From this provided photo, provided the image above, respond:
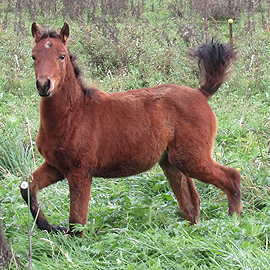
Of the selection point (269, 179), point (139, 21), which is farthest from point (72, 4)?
point (269, 179)

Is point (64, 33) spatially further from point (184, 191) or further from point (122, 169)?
point (184, 191)

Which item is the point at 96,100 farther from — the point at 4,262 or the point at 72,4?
the point at 72,4

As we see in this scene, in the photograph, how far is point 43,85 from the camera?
13.7 ft

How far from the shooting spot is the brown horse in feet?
14.9

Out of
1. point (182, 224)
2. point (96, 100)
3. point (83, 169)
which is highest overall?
point (96, 100)

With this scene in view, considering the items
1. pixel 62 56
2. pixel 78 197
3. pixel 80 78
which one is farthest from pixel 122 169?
pixel 62 56

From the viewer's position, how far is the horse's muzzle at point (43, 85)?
4.17m

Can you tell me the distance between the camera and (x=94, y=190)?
5.67 metres

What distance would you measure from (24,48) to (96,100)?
6416 mm

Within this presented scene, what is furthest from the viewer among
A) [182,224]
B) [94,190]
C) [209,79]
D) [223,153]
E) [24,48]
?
[24,48]

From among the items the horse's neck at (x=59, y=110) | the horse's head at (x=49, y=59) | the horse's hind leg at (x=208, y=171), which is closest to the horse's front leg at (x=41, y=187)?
the horse's neck at (x=59, y=110)

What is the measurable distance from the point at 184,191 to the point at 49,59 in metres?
1.85

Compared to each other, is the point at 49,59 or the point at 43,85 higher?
the point at 49,59

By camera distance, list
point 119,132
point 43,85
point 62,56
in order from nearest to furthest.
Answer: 1. point 43,85
2. point 62,56
3. point 119,132
